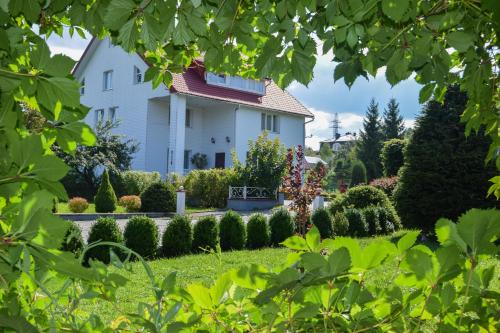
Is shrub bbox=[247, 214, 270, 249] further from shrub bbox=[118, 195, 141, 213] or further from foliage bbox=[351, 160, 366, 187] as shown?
foliage bbox=[351, 160, 366, 187]

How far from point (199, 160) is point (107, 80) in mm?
8389

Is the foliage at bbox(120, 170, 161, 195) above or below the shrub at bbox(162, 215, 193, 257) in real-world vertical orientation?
above

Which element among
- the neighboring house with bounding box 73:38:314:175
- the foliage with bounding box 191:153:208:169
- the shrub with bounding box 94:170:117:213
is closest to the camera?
the shrub with bounding box 94:170:117:213

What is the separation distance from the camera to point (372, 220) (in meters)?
14.4

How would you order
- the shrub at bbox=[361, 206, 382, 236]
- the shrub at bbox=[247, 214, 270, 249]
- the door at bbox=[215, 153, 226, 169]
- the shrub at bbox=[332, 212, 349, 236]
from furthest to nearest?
the door at bbox=[215, 153, 226, 169] → the shrub at bbox=[361, 206, 382, 236] → the shrub at bbox=[332, 212, 349, 236] → the shrub at bbox=[247, 214, 270, 249]

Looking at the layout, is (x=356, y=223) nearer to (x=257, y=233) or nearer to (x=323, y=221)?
(x=323, y=221)

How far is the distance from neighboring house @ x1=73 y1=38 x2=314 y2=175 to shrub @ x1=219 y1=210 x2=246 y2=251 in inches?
586

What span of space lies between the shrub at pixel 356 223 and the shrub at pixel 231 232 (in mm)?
4161

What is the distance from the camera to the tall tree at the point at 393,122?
204 feet

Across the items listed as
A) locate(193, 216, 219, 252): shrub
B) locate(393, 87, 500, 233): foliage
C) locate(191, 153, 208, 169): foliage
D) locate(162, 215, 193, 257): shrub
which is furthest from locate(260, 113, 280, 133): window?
locate(162, 215, 193, 257): shrub

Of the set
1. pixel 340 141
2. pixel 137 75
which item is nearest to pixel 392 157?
pixel 137 75

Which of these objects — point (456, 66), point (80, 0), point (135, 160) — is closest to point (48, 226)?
point (80, 0)

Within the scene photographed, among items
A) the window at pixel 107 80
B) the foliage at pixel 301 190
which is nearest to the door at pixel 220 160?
the window at pixel 107 80

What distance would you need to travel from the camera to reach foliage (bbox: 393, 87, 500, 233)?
12.4 metres
